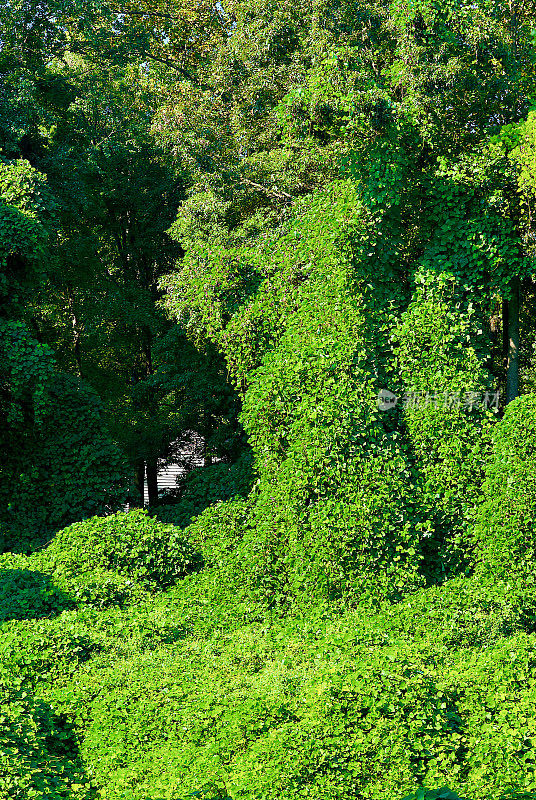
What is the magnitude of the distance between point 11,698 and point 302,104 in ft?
25.0

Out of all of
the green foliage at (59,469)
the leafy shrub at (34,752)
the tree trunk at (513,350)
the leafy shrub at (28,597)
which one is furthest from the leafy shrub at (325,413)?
the leafy shrub at (34,752)

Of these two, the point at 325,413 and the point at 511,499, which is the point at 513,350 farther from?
the point at 325,413

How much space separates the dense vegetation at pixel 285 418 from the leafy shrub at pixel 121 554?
4cm

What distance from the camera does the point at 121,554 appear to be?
884 centimetres

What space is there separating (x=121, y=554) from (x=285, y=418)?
2577 millimetres

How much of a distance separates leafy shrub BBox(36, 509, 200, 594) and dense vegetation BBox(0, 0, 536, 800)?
4cm

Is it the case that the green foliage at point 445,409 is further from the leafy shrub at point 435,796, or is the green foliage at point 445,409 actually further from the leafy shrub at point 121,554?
the leafy shrub at point 435,796

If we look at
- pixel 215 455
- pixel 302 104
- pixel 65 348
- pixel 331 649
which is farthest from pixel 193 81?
pixel 331 649

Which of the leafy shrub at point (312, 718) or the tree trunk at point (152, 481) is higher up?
the tree trunk at point (152, 481)

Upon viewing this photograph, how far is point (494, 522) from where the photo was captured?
813 cm

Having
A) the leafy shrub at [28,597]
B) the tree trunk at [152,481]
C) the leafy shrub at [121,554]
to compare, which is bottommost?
the leafy shrub at [28,597]

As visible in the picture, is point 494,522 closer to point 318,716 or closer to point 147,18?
point 318,716

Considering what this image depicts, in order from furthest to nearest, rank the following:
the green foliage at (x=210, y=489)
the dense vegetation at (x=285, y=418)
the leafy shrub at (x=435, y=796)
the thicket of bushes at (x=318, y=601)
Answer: the green foliage at (x=210, y=489)
the dense vegetation at (x=285, y=418)
the thicket of bushes at (x=318, y=601)
the leafy shrub at (x=435, y=796)

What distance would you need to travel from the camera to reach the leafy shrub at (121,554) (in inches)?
344
